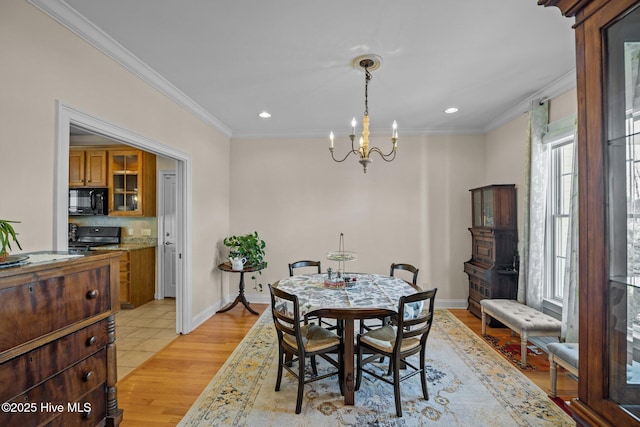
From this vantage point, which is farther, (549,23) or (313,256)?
(313,256)

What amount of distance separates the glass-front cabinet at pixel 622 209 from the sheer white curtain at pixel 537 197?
9.22ft

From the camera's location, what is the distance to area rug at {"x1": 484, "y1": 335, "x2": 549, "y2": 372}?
2807mm

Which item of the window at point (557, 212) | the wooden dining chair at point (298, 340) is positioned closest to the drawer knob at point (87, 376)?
the wooden dining chair at point (298, 340)

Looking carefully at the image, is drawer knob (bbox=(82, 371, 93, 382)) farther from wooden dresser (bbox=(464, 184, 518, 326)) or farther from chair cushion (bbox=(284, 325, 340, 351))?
wooden dresser (bbox=(464, 184, 518, 326))

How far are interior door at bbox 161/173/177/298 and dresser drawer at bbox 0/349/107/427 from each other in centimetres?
365

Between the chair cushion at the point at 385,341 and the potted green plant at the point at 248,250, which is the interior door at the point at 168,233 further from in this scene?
the chair cushion at the point at 385,341

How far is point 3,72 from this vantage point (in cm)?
163

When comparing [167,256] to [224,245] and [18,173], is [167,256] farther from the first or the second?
[18,173]

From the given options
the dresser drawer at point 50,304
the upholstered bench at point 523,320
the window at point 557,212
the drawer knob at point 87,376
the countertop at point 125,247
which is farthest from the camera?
the countertop at point 125,247

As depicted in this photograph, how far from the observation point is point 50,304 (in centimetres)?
130

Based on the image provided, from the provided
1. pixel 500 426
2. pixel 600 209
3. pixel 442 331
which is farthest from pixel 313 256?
pixel 600 209

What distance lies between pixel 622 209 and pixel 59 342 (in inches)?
88.4

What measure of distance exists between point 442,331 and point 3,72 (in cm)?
442

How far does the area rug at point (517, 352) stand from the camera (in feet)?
9.21
